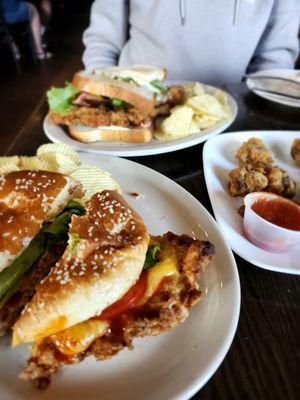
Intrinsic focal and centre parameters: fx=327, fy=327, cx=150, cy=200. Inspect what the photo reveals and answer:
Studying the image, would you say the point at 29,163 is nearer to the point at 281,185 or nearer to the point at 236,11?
the point at 281,185

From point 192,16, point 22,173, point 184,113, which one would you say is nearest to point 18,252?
point 22,173

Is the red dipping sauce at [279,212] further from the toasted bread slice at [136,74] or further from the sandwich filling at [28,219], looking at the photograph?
the toasted bread slice at [136,74]

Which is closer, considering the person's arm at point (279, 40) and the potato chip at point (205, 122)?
the potato chip at point (205, 122)

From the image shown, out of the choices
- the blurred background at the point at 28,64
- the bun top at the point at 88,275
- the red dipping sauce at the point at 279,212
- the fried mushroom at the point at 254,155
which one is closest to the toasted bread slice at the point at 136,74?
the fried mushroom at the point at 254,155

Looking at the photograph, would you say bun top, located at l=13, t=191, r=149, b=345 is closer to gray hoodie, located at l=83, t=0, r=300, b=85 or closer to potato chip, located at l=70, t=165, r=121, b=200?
potato chip, located at l=70, t=165, r=121, b=200

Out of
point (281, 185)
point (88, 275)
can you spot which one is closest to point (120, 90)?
point (281, 185)

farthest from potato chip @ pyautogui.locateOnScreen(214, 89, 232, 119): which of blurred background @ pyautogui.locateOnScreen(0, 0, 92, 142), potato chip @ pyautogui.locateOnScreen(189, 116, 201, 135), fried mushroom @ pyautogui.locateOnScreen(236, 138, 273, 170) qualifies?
blurred background @ pyautogui.locateOnScreen(0, 0, 92, 142)

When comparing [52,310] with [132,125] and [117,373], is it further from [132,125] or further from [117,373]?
[132,125]
